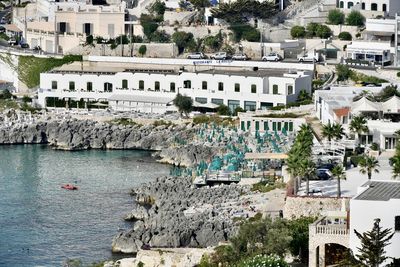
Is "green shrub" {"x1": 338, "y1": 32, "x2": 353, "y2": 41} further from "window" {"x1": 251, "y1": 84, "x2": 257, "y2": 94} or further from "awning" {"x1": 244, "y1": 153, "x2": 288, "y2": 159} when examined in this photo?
"awning" {"x1": 244, "y1": 153, "x2": 288, "y2": 159}

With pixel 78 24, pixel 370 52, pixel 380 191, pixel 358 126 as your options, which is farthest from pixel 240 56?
pixel 380 191

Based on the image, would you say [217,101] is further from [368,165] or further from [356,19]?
[368,165]

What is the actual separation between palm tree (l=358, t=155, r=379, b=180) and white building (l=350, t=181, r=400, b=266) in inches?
383

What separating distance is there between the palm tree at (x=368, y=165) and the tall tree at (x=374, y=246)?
1164 centimetres

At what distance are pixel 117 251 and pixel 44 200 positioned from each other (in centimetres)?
889

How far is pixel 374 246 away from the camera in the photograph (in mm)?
33469

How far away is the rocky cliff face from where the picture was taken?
214 feet

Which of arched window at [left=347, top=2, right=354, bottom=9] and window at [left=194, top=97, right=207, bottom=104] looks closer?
window at [left=194, top=97, right=207, bottom=104]

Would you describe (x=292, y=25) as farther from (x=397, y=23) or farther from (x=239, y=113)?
(x=239, y=113)

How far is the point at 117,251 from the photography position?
46000 millimetres

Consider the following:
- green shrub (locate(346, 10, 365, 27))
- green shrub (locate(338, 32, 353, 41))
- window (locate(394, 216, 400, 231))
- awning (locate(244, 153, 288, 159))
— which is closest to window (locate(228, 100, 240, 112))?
green shrub (locate(338, 32, 353, 41))

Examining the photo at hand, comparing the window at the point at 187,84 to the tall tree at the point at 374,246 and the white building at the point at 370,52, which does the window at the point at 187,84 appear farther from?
the tall tree at the point at 374,246

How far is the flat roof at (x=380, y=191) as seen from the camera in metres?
35.3

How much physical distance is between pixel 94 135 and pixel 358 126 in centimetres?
1661
